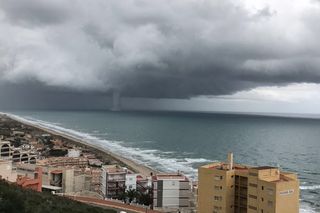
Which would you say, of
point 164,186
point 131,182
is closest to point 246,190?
point 164,186

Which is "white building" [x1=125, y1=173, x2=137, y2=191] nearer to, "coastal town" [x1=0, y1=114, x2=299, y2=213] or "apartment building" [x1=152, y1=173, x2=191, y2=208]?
"coastal town" [x1=0, y1=114, x2=299, y2=213]

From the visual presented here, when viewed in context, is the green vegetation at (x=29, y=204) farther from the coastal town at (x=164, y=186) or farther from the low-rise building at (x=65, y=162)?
the low-rise building at (x=65, y=162)

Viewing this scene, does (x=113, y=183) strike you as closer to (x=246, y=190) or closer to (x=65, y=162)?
(x=246, y=190)

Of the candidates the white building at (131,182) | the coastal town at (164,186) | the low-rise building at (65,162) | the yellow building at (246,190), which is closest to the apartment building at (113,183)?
the coastal town at (164,186)

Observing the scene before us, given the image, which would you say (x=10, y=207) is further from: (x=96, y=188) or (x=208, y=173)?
(x=96, y=188)

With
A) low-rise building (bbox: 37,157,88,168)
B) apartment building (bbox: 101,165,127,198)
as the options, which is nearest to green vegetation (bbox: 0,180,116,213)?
apartment building (bbox: 101,165,127,198)

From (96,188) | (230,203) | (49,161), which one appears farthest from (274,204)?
(49,161)

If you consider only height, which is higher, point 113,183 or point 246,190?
point 246,190
